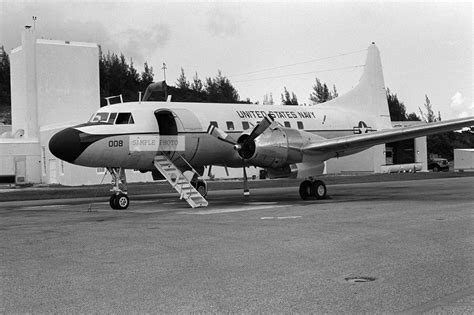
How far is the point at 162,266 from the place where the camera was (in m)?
10.1

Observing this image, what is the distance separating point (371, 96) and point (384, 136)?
918cm

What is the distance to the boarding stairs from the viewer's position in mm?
22498

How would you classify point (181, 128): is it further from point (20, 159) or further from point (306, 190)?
point (20, 159)

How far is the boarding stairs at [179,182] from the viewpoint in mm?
22498

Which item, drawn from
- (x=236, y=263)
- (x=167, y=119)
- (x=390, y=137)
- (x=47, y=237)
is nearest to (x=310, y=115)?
(x=390, y=137)

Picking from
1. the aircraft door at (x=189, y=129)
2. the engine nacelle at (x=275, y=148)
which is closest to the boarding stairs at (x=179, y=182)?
A: the aircraft door at (x=189, y=129)

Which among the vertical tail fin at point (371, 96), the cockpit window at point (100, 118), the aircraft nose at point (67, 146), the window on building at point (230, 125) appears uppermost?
the vertical tail fin at point (371, 96)

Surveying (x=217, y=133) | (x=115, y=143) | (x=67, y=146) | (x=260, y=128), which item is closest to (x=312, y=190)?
(x=260, y=128)

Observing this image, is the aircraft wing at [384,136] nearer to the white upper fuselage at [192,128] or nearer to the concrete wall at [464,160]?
the white upper fuselage at [192,128]

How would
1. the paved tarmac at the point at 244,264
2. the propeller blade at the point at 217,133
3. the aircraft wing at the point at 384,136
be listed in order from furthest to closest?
the propeller blade at the point at 217,133 < the aircraft wing at the point at 384,136 < the paved tarmac at the point at 244,264

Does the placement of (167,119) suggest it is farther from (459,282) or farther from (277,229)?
(459,282)

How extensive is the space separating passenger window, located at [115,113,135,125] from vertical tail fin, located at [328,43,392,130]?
12.3m

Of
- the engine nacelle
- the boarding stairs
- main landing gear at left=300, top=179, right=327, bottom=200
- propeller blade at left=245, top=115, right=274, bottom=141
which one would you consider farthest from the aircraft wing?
the boarding stairs

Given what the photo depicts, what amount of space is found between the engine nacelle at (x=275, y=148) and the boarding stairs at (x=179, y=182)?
2.59 metres
